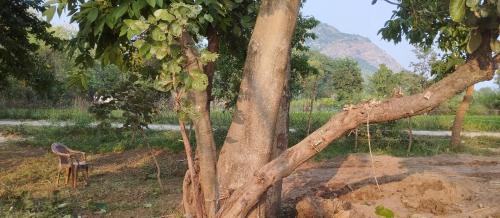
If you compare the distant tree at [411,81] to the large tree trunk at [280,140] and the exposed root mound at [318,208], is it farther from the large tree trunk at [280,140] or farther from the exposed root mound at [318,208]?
the large tree trunk at [280,140]

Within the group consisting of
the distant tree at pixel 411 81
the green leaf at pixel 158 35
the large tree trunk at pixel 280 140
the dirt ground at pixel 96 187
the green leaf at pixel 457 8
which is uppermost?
the distant tree at pixel 411 81

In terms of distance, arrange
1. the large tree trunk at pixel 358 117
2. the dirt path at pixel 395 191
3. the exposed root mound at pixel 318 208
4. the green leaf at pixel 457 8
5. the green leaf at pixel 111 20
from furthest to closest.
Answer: the dirt path at pixel 395 191 < the exposed root mound at pixel 318 208 < the large tree trunk at pixel 358 117 < the green leaf at pixel 111 20 < the green leaf at pixel 457 8

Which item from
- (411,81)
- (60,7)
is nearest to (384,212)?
(60,7)

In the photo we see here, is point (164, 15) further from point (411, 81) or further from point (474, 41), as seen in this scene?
point (411, 81)

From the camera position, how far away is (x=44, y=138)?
1511 centimetres

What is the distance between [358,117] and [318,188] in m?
3.50

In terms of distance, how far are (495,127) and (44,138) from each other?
15851mm

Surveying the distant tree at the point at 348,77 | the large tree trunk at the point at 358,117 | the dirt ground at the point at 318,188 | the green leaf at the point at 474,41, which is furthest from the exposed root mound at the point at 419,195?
the distant tree at the point at 348,77

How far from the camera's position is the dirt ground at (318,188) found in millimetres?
6027

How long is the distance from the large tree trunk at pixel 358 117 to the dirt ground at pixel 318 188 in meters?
1.84

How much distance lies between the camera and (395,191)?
22.9 ft

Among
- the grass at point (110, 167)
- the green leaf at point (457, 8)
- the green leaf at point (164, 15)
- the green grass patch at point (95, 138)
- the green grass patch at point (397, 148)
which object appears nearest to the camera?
the green leaf at point (457, 8)

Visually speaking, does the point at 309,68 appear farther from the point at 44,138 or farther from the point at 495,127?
the point at 495,127

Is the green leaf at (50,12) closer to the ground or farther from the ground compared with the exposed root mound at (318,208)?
farther from the ground
